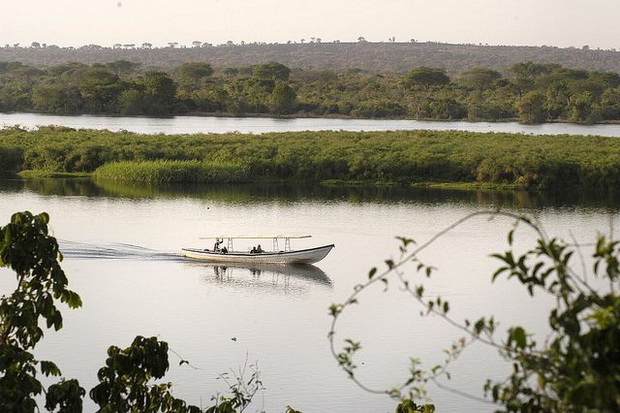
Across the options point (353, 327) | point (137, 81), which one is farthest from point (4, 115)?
point (353, 327)

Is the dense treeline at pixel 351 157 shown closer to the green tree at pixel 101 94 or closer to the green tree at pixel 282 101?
the green tree at pixel 101 94

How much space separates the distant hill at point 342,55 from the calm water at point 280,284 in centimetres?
11312

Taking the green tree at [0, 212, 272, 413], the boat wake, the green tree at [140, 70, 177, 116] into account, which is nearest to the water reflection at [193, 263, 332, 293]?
the boat wake

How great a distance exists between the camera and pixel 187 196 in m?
33.0

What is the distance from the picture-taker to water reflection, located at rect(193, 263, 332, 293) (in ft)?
69.5

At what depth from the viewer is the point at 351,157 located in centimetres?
3875

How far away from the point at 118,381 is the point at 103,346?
826 centimetres

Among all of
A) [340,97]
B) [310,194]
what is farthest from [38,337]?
[340,97]

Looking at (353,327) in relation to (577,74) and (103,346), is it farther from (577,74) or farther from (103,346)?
(577,74)

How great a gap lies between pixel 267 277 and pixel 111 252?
3.63 m

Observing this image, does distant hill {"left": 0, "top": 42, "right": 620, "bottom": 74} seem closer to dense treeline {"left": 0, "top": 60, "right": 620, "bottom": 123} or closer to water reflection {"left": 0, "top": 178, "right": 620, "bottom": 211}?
dense treeline {"left": 0, "top": 60, "right": 620, "bottom": 123}

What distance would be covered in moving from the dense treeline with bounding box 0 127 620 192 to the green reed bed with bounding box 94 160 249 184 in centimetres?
7

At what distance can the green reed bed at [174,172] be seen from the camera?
36.8m

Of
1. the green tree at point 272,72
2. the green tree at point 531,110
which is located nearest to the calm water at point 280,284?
the green tree at point 531,110
